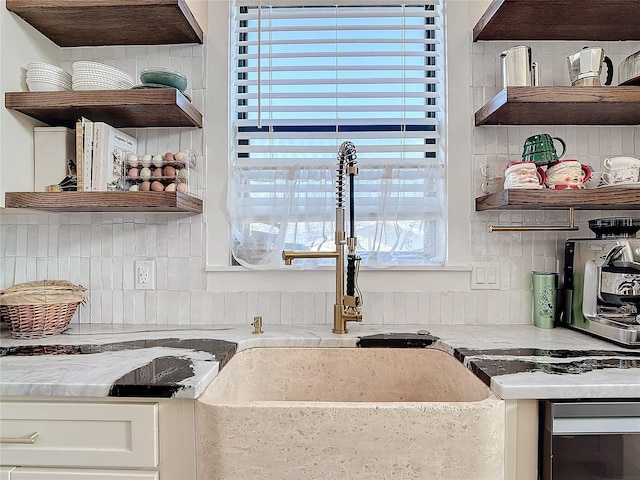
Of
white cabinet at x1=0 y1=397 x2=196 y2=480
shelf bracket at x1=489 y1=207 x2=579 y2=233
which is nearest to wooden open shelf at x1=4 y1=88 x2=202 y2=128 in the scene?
white cabinet at x1=0 y1=397 x2=196 y2=480

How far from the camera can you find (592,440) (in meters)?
0.99

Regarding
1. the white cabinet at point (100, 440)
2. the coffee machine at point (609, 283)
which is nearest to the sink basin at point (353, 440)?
the white cabinet at point (100, 440)

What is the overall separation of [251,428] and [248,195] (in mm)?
962

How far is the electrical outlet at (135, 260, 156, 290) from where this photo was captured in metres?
1.75

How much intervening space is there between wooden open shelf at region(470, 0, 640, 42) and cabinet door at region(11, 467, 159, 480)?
1674 mm

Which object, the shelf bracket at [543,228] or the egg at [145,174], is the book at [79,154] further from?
the shelf bracket at [543,228]

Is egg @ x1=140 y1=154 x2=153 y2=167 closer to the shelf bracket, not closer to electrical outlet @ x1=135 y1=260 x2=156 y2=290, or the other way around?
electrical outlet @ x1=135 y1=260 x2=156 y2=290

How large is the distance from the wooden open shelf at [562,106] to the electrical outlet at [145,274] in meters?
1.32

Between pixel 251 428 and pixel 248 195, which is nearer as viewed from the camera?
pixel 251 428

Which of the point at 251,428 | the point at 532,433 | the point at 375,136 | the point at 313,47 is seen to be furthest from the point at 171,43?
the point at 532,433

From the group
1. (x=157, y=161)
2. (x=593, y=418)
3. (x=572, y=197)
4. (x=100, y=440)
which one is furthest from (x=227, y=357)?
(x=572, y=197)

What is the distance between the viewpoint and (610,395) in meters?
1.00

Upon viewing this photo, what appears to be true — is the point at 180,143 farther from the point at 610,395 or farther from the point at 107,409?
the point at 610,395

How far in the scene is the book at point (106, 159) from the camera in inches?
59.0
